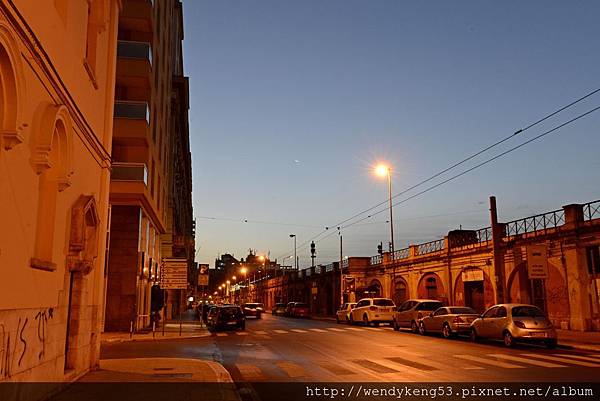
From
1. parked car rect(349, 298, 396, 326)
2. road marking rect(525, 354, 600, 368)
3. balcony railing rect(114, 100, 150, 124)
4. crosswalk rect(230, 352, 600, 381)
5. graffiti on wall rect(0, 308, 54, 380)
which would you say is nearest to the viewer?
graffiti on wall rect(0, 308, 54, 380)

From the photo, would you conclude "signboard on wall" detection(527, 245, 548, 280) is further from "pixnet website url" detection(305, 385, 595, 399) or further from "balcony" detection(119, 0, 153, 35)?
"balcony" detection(119, 0, 153, 35)

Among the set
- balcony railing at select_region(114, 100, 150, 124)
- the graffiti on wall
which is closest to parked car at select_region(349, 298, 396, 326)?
balcony railing at select_region(114, 100, 150, 124)

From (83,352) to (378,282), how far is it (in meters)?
40.4

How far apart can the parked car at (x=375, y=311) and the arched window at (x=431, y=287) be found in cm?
406

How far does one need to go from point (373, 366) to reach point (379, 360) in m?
1.37

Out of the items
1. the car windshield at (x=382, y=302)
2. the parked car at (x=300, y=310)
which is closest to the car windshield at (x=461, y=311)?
the car windshield at (x=382, y=302)

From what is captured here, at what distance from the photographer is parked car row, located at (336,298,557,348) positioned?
19.3 meters

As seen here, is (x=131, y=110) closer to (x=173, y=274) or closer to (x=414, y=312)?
(x=173, y=274)

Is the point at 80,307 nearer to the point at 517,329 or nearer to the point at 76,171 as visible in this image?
the point at 76,171

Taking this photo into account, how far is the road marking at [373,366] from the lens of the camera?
13312 mm

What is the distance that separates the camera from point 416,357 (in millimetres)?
16078

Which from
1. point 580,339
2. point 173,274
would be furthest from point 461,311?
point 173,274

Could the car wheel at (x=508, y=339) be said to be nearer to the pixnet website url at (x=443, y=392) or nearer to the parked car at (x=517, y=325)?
the parked car at (x=517, y=325)

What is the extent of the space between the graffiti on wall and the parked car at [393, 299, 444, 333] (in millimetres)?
21179
